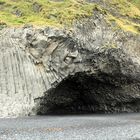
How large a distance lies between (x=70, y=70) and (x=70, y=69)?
0.36 feet

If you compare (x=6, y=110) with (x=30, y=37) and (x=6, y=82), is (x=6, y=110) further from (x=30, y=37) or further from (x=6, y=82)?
(x=30, y=37)

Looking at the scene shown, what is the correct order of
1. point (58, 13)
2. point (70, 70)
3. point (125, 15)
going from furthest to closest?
point (125, 15) < point (58, 13) < point (70, 70)

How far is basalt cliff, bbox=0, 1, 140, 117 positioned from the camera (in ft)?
139

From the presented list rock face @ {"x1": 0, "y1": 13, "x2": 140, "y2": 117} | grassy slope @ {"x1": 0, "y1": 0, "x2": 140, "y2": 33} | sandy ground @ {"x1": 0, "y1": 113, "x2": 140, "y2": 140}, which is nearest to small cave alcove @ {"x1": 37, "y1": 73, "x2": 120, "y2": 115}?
rock face @ {"x1": 0, "y1": 13, "x2": 140, "y2": 117}

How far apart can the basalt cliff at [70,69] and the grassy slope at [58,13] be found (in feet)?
4.34

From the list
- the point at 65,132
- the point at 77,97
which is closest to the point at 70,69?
the point at 77,97

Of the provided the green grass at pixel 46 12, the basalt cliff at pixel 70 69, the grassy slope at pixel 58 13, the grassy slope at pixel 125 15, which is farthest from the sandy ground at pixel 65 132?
the grassy slope at pixel 125 15

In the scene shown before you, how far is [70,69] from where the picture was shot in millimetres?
44656

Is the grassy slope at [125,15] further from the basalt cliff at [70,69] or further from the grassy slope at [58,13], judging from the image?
the basalt cliff at [70,69]

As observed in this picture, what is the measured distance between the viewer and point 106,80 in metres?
48.2

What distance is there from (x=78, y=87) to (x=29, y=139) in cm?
2412

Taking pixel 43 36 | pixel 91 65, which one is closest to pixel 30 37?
pixel 43 36

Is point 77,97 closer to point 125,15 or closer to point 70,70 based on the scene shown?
point 70,70

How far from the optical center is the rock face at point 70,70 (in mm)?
42312
